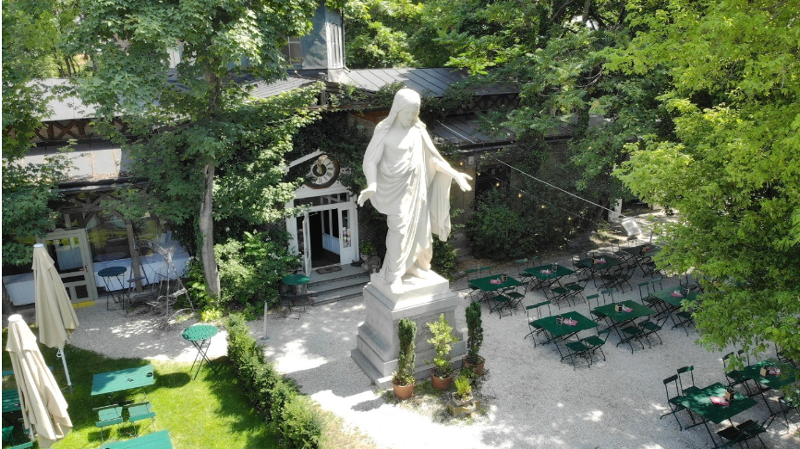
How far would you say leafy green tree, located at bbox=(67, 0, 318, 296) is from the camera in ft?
33.0

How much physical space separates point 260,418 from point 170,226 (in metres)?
7.47

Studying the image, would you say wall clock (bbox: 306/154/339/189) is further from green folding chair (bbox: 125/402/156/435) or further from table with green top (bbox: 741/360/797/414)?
table with green top (bbox: 741/360/797/414)

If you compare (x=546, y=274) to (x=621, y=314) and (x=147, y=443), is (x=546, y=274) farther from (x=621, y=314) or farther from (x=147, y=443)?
(x=147, y=443)

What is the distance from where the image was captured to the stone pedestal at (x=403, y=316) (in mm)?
9812

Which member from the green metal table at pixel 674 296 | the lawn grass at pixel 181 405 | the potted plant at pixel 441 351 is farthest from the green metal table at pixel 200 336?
the green metal table at pixel 674 296

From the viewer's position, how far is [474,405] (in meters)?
9.47

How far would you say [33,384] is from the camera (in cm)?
763

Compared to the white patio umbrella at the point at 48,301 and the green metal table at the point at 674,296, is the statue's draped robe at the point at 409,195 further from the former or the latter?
the green metal table at the point at 674,296

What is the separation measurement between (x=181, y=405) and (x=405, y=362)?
4.08 m

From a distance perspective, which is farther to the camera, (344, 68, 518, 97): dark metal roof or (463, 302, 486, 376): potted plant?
(344, 68, 518, 97): dark metal roof

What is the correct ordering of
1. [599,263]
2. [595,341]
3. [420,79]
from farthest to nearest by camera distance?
[420,79], [599,263], [595,341]

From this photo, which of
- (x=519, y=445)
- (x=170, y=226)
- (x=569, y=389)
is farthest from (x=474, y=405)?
(x=170, y=226)

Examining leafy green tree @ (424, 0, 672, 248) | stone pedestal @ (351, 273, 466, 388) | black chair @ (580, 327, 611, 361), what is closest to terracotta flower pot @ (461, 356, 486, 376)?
stone pedestal @ (351, 273, 466, 388)

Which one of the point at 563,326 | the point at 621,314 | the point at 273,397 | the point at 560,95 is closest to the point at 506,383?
the point at 563,326
